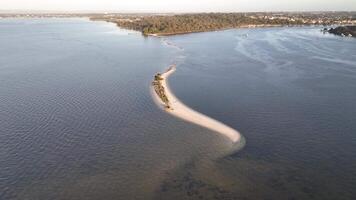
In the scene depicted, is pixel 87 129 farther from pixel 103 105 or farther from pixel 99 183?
pixel 99 183

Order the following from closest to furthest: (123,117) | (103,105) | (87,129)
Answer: (87,129) < (123,117) < (103,105)

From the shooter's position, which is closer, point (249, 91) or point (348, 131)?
point (348, 131)

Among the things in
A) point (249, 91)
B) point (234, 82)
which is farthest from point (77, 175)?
point (234, 82)

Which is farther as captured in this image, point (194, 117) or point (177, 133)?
point (194, 117)

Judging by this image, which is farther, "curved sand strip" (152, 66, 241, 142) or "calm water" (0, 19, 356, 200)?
"curved sand strip" (152, 66, 241, 142)

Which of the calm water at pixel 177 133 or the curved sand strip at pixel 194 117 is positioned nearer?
the calm water at pixel 177 133

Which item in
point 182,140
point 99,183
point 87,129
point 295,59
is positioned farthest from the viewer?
point 295,59

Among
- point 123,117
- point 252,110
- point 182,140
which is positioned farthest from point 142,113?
point 252,110
